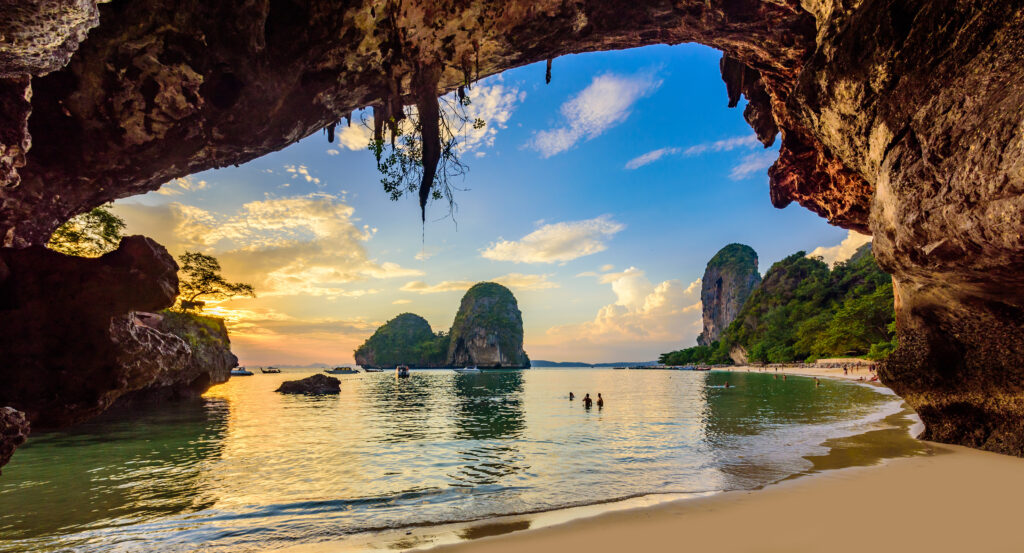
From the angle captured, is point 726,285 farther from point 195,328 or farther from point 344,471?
point 344,471

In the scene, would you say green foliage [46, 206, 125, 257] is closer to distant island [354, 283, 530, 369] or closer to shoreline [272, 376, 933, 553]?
shoreline [272, 376, 933, 553]

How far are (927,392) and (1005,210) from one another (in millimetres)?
7817

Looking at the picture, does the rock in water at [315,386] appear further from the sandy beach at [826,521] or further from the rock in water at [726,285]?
the rock in water at [726,285]

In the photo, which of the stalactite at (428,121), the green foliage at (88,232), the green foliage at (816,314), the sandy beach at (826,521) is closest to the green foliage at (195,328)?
the green foliage at (88,232)

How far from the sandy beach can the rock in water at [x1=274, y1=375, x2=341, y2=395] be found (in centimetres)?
3942

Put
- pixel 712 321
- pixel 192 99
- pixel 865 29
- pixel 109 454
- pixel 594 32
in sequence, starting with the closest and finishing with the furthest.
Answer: pixel 865 29 → pixel 192 99 → pixel 594 32 → pixel 109 454 → pixel 712 321

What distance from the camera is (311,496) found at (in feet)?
27.6

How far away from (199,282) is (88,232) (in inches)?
596

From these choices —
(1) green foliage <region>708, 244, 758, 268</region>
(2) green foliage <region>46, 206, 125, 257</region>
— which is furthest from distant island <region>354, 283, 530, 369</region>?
(2) green foliage <region>46, 206, 125, 257</region>

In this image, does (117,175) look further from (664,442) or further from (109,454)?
(664,442)

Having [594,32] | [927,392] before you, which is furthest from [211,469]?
[927,392]

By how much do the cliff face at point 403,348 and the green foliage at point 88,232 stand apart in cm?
16233

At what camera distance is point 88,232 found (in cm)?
1972

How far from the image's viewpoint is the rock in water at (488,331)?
15312cm
